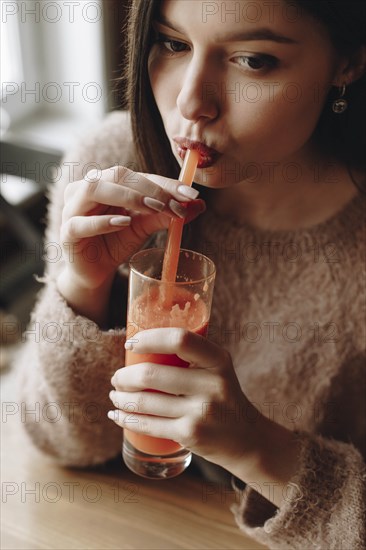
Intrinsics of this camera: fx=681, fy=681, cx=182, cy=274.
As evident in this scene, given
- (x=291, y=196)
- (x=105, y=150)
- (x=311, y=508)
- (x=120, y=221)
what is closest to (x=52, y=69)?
(x=105, y=150)

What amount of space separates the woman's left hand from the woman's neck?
17.2 inches

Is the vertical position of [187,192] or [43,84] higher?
[187,192]

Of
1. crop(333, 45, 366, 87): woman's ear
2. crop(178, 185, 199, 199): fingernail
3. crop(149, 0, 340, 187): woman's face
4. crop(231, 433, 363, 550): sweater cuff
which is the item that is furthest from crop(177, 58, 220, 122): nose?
crop(231, 433, 363, 550): sweater cuff

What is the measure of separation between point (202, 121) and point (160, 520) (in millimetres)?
573

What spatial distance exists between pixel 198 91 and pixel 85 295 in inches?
14.1

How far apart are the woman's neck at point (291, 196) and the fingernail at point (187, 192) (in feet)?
1.22

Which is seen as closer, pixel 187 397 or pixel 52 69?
pixel 187 397

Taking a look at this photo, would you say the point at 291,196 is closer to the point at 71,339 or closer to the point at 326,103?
the point at 326,103

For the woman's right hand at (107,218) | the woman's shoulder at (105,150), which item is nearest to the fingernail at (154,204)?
the woman's right hand at (107,218)

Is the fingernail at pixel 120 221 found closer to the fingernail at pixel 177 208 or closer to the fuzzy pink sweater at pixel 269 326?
the fingernail at pixel 177 208

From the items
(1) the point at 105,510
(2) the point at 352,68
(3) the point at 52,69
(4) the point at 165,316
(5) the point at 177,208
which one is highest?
(2) the point at 352,68

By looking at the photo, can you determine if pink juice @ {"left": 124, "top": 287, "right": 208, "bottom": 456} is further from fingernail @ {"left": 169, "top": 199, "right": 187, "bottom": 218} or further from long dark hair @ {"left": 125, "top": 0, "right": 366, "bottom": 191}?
long dark hair @ {"left": 125, "top": 0, "right": 366, "bottom": 191}

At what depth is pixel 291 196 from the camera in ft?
4.05

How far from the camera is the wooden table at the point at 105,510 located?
954 mm
